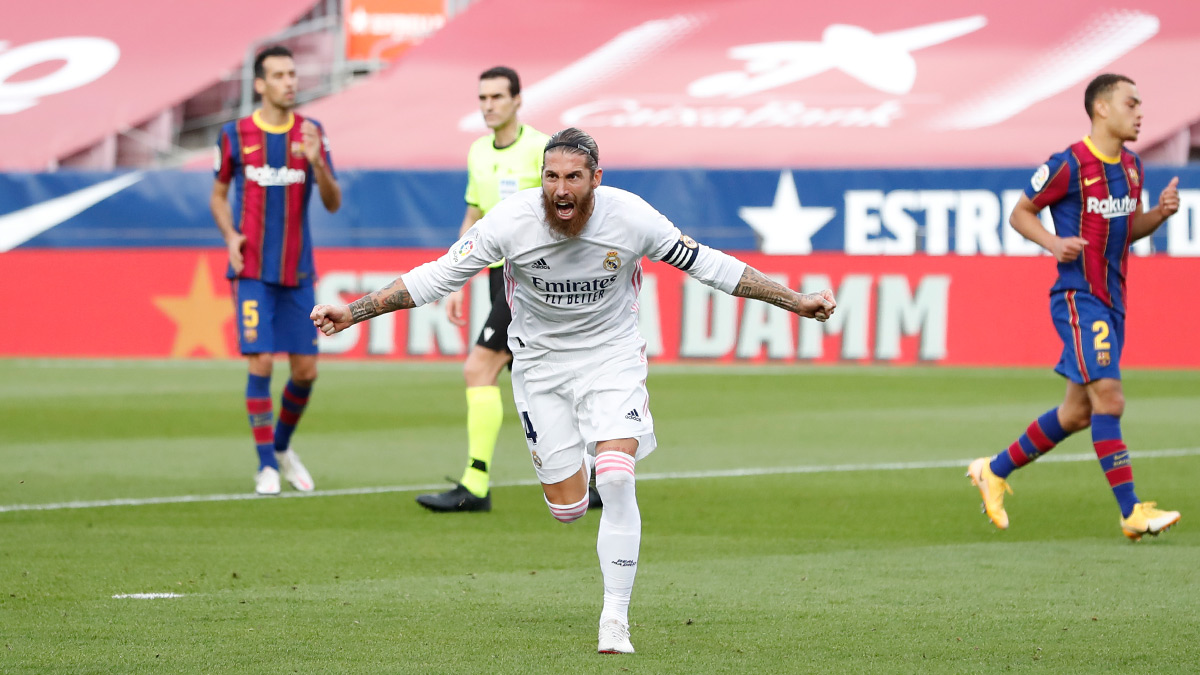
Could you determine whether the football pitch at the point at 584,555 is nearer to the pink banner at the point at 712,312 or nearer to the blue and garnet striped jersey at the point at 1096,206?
the blue and garnet striped jersey at the point at 1096,206

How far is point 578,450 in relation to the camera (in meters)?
5.84

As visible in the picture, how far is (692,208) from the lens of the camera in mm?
22641

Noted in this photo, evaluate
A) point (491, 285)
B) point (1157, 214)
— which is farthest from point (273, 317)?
point (1157, 214)

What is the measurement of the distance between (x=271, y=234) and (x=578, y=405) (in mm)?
3928

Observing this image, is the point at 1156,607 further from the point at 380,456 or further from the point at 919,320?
the point at 919,320

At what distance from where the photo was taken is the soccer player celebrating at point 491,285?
Result: 8461 mm

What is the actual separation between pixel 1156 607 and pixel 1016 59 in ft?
74.7

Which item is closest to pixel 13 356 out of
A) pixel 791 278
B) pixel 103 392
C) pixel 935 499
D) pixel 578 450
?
pixel 103 392

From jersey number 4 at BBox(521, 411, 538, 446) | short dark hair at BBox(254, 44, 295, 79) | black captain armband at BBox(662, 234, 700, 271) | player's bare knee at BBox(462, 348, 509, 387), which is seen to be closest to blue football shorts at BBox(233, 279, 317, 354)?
player's bare knee at BBox(462, 348, 509, 387)

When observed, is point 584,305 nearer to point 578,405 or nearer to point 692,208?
point 578,405

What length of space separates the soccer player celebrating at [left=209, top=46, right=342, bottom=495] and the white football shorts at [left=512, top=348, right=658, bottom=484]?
11.5ft

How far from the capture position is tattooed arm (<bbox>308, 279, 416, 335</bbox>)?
5.43 m

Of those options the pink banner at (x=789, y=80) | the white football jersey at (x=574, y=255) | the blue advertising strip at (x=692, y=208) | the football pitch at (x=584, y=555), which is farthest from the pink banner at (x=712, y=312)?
the white football jersey at (x=574, y=255)

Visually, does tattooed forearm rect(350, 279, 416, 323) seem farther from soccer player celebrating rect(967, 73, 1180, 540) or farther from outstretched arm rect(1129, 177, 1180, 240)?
outstretched arm rect(1129, 177, 1180, 240)
